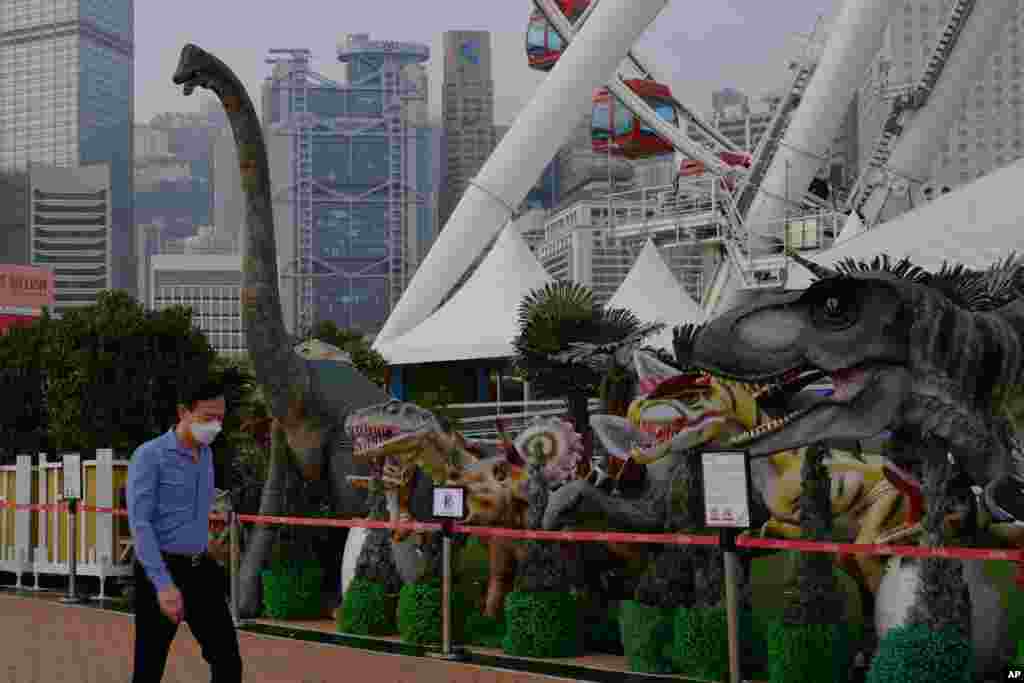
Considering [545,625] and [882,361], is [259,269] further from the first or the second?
[882,361]

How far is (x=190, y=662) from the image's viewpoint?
1033 centimetres

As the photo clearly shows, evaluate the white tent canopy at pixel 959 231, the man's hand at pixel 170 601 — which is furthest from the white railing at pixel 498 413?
the man's hand at pixel 170 601

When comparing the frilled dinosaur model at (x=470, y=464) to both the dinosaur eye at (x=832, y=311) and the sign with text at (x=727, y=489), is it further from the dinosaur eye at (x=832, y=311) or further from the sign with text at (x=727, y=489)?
the dinosaur eye at (x=832, y=311)

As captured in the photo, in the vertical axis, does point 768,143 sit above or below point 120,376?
above

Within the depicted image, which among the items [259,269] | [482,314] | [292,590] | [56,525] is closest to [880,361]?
[259,269]

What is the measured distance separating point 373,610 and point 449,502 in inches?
56.3

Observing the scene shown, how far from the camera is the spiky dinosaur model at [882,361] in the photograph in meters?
6.50

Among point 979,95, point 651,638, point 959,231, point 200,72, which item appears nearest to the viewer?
point 651,638

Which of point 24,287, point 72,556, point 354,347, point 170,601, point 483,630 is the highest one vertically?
point 24,287

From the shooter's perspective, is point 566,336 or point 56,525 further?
point 566,336

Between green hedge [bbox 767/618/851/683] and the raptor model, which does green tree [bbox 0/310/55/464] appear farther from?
the raptor model

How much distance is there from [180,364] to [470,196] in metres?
27.1

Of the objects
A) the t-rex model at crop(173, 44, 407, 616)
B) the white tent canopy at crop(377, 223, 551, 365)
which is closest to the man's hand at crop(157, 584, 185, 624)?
the t-rex model at crop(173, 44, 407, 616)

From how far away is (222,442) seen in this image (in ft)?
50.0
